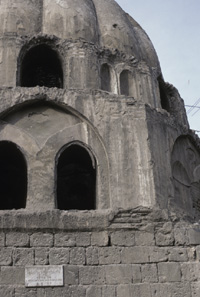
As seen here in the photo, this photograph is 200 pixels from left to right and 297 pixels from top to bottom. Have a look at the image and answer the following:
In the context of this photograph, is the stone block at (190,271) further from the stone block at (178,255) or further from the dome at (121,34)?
the dome at (121,34)

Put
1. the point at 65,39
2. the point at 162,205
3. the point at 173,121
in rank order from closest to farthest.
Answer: the point at 162,205
the point at 173,121
the point at 65,39

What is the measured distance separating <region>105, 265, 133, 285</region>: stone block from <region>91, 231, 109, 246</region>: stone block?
36 cm

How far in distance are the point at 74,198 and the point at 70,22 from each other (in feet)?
13.3

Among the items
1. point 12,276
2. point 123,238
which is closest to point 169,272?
point 123,238

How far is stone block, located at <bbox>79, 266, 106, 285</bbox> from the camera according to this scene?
5.99m

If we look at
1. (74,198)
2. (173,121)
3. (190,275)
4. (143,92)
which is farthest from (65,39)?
(190,275)

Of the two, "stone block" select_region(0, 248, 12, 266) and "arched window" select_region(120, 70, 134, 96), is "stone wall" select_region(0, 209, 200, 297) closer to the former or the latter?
"stone block" select_region(0, 248, 12, 266)

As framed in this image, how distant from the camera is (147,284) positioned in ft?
19.9

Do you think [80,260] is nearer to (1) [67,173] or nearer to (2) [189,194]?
(2) [189,194]

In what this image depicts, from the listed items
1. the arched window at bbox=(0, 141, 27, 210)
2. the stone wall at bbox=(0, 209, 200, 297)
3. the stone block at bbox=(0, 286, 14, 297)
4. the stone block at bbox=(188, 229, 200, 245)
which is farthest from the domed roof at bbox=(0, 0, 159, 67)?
the stone block at bbox=(0, 286, 14, 297)

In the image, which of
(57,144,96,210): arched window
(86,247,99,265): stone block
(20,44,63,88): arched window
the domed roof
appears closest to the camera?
(86,247,99,265): stone block

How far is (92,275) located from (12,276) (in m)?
1.13

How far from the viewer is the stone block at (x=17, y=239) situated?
6117mm

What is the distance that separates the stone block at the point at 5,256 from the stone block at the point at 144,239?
1.87m
